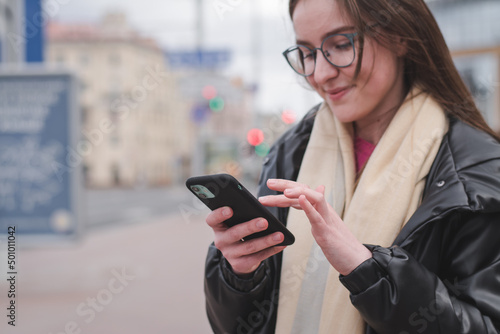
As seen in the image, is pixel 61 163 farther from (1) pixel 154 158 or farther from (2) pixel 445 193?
(1) pixel 154 158

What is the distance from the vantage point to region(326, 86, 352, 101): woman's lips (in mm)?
1255

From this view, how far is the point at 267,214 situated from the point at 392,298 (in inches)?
12.0

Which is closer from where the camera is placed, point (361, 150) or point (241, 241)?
point (241, 241)

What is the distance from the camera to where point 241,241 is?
116cm

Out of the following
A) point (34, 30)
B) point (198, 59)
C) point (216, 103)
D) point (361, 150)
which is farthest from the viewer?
point (216, 103)

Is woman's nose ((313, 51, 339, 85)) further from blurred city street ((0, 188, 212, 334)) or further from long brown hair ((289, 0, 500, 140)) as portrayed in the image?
blurred city street ((0, 188, 212, 334))

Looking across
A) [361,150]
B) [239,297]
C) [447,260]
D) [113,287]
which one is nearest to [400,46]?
[361,150]

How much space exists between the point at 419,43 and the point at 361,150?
32 cm

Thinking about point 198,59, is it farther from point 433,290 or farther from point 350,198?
point 433,290

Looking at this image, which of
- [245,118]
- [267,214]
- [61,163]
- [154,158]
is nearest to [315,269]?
[267,214]

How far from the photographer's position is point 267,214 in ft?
3.53

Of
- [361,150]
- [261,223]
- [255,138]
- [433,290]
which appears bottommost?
[255,138]

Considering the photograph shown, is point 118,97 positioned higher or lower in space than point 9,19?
lower

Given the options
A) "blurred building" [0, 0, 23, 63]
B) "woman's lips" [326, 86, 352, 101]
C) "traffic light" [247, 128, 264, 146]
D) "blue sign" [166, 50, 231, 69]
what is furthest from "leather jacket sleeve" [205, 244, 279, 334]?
"traffic light" [247, 128, 264, 146]
